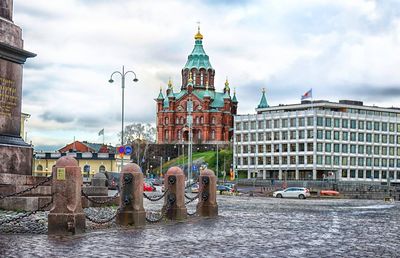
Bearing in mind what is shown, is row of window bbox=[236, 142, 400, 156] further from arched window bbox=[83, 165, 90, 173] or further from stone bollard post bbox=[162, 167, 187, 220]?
stone bollard post bbox=[162, 167, 187, 220]

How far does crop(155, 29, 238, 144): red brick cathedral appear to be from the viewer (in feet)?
538

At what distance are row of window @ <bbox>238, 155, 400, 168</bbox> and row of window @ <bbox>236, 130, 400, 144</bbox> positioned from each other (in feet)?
11.2

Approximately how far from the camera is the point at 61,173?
16.3 metres

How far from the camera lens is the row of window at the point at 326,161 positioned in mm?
120062

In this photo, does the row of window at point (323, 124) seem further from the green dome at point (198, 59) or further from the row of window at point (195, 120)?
the green dome at point (198, 59)

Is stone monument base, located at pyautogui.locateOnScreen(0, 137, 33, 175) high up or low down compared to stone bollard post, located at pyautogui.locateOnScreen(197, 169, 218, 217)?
up

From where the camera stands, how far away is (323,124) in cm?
12019

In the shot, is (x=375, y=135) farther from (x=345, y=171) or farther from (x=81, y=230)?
(x=81, y=230)

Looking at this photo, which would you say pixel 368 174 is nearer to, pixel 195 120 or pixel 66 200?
pixel 195 120

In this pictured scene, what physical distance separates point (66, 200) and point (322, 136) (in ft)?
349

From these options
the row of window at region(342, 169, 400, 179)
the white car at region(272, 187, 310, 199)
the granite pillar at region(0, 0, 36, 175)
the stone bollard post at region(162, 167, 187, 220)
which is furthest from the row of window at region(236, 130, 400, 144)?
the granite pillar at region(0, 0, 36, 175)

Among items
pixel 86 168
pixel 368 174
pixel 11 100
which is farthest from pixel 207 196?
pixel 368 174

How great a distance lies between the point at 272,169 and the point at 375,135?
65.5 feet

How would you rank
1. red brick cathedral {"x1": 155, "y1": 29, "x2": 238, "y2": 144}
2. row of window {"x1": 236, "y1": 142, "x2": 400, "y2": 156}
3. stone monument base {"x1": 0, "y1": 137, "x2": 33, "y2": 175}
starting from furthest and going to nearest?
red brick cathedral {"x1": 155, "y1": 29, "x2": 238, "y2": 144}
row of window {"x1": 236, "y1": 142, "x2": 400, "y2": 156}
stone monument base {"x1": 0, "y1": 137, "x2": 33, "y2": 175}
